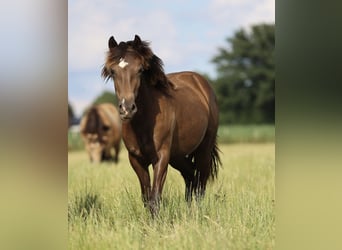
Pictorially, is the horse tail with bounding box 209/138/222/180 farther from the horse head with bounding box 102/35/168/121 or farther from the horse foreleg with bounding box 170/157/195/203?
the horse head with bounding box 102/35/168/121

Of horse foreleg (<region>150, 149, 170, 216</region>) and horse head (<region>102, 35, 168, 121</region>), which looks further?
horse foreleg (<region>150, 149, 170, 216</region>)

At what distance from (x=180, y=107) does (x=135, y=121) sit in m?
0.47

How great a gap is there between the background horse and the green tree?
20.4 ft

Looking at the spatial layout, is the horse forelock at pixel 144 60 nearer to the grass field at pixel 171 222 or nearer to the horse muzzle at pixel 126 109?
the horse muzzle at pixel 126 109

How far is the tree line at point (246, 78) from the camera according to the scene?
15203 mm

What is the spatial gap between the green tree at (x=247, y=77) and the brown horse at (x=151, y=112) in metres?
10.8

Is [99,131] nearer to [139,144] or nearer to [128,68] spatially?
[139,144]

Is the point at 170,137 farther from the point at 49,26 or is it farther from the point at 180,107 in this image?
the point at 49,26

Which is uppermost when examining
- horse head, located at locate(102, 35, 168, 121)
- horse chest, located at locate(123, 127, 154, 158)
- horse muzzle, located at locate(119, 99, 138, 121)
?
horse head, located at locate(102, 35, 168, 121)

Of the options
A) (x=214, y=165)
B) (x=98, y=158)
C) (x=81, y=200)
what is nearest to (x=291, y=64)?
(x=81, y=200)

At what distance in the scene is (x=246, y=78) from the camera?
17484mm

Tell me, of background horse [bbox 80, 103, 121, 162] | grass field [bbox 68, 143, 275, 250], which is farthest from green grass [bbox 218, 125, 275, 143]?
grass field [bbox 68, 143, 275, 250]

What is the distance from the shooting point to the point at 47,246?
1.67m

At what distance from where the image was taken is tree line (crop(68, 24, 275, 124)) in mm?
15203
